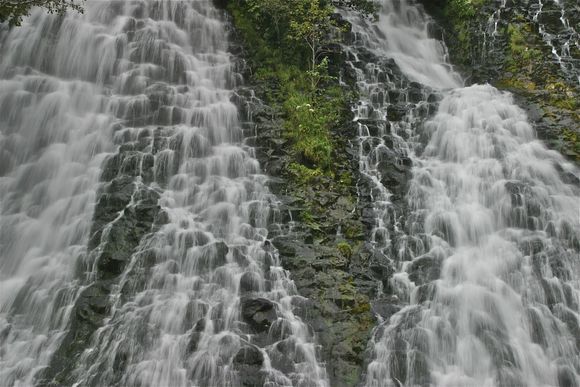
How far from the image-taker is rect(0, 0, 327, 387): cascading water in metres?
10.2

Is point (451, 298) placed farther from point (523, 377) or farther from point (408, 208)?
point (408, 208)

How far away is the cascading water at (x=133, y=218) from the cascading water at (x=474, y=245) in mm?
2726

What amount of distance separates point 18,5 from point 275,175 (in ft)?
28.1

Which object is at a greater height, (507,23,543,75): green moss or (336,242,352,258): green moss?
(507,23,543,75): green moss

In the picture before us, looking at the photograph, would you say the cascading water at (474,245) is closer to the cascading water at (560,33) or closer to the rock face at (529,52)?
the rock face at (529,52)

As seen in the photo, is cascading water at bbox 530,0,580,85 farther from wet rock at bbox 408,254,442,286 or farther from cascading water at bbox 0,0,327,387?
cascading water at bbox 0,0,327,387

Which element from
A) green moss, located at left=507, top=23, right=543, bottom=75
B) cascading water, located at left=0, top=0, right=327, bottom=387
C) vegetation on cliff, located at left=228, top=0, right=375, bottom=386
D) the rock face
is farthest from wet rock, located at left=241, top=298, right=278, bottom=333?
green moss, located at left=507, top=23, right=543, bottom=75

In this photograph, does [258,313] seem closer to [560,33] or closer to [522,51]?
[522,51]

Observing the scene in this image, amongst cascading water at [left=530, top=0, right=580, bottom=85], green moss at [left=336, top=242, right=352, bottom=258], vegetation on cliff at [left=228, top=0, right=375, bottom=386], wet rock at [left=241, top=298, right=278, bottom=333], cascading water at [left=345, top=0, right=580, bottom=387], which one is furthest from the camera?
cascading water at [left=530, top=0, right=580, bottom=85]

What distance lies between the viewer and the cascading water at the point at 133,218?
10180 mm

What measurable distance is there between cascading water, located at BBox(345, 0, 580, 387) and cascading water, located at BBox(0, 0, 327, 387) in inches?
107

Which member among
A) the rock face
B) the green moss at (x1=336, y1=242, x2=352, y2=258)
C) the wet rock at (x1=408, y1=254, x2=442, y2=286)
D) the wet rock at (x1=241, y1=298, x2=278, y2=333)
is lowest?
the wet rock at (x1=241, y1=298, x2=278, y2=333)

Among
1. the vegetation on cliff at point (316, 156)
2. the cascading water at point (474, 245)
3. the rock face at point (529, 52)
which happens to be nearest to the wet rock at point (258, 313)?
the vegetation on cliff at point (316, 156)

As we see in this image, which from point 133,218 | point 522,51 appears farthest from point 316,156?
point 522,51
